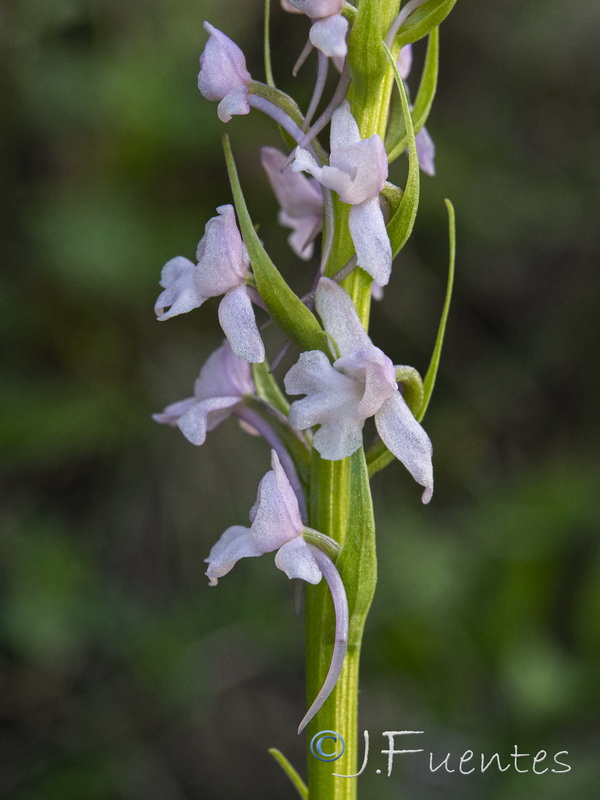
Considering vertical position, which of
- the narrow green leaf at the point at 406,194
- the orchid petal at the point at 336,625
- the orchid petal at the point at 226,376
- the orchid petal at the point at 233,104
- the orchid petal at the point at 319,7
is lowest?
the orchid petal at the point at 336,625

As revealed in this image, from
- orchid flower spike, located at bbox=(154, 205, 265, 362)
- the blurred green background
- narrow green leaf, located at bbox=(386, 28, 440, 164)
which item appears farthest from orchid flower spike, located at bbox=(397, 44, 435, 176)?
the blurred green background

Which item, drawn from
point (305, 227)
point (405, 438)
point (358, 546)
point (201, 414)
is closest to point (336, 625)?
point (358, 546)

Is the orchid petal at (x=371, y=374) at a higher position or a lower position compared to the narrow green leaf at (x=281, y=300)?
lower

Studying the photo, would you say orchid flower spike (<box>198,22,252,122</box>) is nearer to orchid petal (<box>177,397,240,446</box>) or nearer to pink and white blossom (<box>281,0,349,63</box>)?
pink and white blossom (<box>281,0,349,63</box>)

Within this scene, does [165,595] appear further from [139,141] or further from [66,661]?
[139,141]

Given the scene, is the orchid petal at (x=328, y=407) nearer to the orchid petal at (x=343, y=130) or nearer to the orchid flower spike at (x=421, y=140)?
the orchid petal at (x=343, y=130)

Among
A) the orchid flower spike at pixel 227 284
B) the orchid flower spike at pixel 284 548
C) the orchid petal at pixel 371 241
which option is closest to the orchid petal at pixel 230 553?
the orchid flower spike at pixel 284 548

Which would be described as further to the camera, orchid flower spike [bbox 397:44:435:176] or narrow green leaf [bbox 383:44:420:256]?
orchid flower spike [bbox 397:44:435:176]
